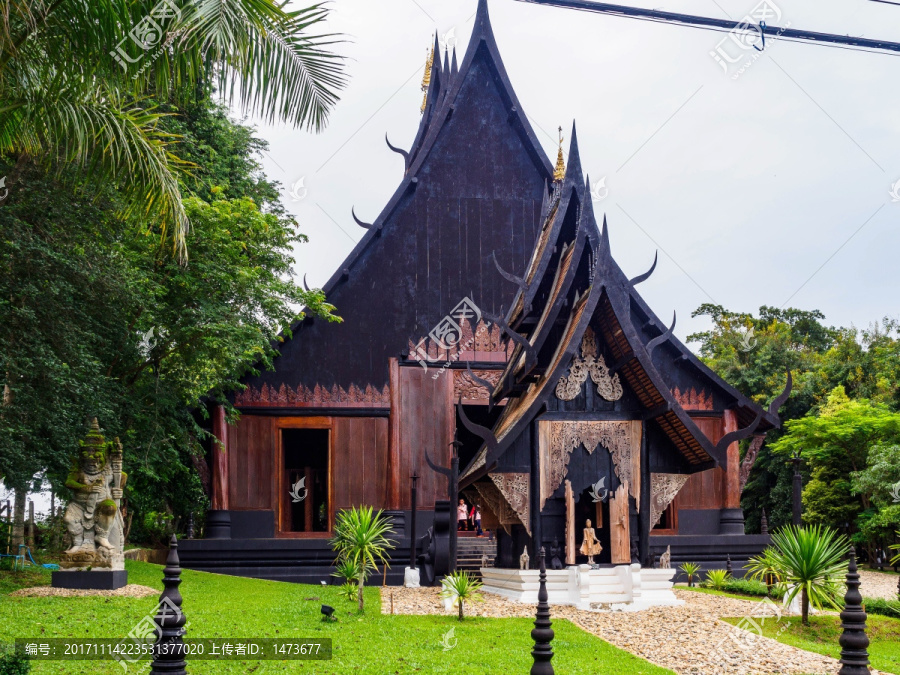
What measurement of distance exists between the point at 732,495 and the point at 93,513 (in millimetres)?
13927

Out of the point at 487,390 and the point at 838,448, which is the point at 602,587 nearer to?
the point at 487,390

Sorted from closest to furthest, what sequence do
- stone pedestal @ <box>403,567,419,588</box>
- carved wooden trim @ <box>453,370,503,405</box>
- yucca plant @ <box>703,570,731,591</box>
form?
1. yucca plant @ <box>703,570,731,591</box>
2. stone pedestal @ <box>403,567,419,588</box>
3. carved wooden trim @ <box>453,370,503,405</box>

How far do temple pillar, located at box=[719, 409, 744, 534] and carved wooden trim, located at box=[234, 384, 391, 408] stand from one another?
784cm

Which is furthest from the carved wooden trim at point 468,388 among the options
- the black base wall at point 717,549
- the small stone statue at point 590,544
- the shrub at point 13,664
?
the shrub at point 13,664

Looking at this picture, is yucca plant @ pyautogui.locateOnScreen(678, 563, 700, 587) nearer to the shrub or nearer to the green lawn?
the green lawn

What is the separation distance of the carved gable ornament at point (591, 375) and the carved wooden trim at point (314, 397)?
7.15 m

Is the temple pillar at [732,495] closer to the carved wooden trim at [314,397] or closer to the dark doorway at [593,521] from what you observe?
the dark doorway at [593,521]

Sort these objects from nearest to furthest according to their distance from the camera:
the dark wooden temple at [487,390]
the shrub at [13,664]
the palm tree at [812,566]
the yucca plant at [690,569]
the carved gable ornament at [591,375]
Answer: the shrub at [13,664] → the palm tree at [812,566] → the dark wooden temple at [487,390] → the carved gable ornament at [591,375] → the yucca plant at [690,569]

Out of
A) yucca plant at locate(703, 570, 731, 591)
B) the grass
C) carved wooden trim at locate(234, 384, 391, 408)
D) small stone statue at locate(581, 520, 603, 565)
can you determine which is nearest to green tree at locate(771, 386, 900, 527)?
yucca plant at locate(703, 570, 731, 591)

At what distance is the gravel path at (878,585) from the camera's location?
17816 mm

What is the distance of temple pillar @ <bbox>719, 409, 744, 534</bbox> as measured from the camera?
67.3 feet

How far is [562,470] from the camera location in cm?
1338

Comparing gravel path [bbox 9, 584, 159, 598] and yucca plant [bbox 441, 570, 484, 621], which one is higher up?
yucca plant [bbox 441, 570, 484, 621]

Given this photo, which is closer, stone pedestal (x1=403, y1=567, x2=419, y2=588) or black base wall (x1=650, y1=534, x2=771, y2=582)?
stone pedestal (x1=403, y1=567, x2=419, y2=588)
